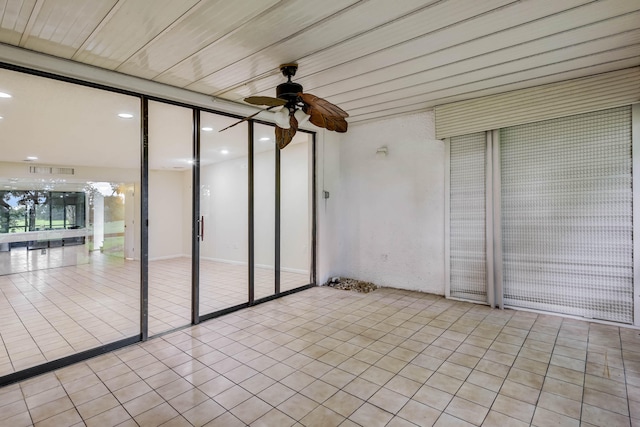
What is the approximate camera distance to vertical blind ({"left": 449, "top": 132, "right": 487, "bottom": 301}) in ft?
14.0

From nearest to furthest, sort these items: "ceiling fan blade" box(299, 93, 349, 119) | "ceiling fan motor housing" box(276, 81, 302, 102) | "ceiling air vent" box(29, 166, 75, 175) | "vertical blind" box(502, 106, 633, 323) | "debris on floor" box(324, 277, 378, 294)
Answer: "ceiling fan blade" box(299, 93, 349, 119), "ceiling fan motor housing" box(276, 81, 302, 102), "vertical blind" box(502, 106, 633, 323), "ceiling air vent" box(29, 166, 75, 175), "debris on floor" box(324, 277, 378, 294)

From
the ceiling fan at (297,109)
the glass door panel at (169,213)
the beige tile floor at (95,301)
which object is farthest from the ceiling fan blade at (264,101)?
the beige tile floor at (95,301)

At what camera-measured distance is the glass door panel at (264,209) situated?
449 centimetres

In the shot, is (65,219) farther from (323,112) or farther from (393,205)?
(393,205)

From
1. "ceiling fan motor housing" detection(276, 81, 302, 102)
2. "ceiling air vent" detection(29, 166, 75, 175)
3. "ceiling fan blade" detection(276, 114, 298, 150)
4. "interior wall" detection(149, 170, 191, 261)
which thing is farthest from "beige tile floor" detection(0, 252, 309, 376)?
"ceiling fan motor housing" detection(276, 81, 302, 102)

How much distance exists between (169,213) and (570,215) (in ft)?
16.6

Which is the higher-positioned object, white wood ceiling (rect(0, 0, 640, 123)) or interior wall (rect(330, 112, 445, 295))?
white wood ceiling (rect(0, 0, 640, 123))

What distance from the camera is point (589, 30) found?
248cm

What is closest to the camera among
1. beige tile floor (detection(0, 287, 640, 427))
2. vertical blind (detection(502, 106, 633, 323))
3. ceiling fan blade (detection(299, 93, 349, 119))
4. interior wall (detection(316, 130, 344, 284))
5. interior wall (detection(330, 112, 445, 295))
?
beige tile floor (detection(0, 287, 640, 427))

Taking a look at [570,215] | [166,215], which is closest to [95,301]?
[166,215]

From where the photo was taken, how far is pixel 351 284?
5.24 m

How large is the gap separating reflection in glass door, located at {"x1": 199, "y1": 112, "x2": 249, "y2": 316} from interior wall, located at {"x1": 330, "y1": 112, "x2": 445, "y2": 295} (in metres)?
1.65

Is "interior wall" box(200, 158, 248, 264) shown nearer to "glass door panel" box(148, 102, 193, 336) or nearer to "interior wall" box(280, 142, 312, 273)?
"glass door panel" box(148, 102, 193, 336)

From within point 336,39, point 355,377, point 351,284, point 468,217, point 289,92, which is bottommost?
point 355,377
